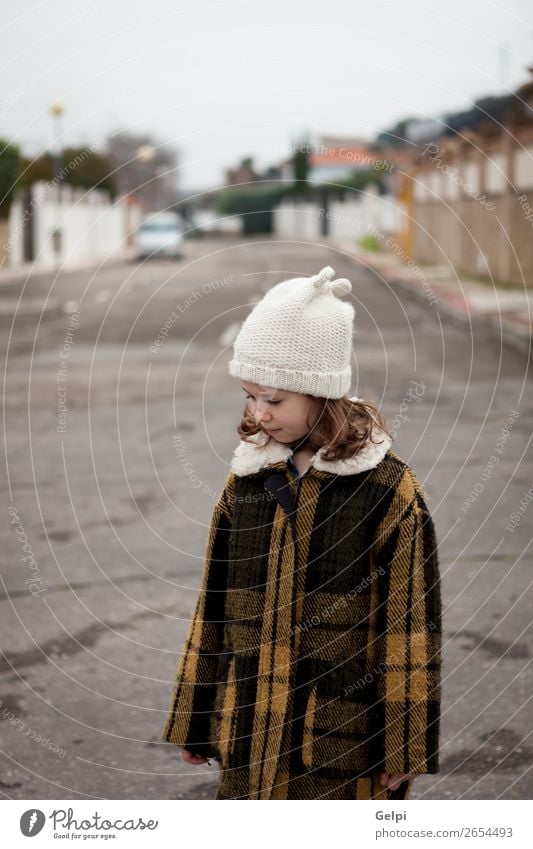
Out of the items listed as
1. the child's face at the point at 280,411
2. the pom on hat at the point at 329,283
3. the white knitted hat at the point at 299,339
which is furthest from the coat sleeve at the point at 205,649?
the pom on hat at the point at 329,283

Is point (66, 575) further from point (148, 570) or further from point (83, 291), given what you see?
point (83, 291)

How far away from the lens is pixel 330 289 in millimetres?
2270

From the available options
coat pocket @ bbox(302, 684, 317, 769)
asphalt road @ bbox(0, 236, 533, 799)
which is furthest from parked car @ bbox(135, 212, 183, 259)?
coat pocket @ bbox(302, 684, 317, 769)

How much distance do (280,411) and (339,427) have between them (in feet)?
0.39

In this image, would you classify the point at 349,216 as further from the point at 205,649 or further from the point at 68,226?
the point at 205,649

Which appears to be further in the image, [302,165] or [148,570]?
[302,165]

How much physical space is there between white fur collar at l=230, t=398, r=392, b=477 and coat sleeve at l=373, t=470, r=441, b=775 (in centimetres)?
8

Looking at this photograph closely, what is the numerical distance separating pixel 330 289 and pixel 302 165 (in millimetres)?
29175

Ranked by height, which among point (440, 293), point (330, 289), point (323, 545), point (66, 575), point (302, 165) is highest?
point (302, 165)

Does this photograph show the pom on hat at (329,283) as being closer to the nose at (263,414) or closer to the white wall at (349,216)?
the nose at (263,414)

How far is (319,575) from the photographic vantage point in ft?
7.36

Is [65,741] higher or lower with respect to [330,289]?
lower

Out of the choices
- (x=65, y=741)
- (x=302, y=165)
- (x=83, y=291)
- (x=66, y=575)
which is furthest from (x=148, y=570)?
(x=302, y=165)

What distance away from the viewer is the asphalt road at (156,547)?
3.48m
